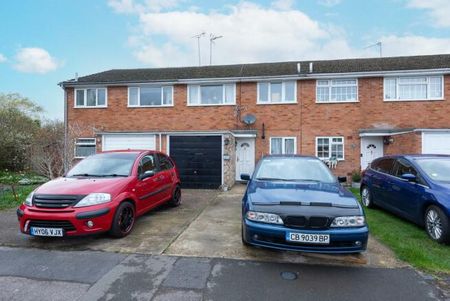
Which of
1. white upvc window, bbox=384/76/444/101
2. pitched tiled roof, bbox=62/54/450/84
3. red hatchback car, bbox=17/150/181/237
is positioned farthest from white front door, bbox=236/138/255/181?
red hatchback car, bbox=17/150/181/237

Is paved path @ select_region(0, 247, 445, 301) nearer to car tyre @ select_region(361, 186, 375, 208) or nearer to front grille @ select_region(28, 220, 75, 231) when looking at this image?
front grille @ select_region(28, 220, 75, 231)

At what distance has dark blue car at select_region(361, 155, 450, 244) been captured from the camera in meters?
5.28

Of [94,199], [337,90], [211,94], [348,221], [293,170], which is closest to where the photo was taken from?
[348,221]

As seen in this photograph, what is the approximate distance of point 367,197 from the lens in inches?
329

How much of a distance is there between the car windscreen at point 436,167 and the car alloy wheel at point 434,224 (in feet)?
2.45

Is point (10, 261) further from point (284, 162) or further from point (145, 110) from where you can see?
point (145, 110)

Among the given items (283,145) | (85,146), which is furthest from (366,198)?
(85,146)

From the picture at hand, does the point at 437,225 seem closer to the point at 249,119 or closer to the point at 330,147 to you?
the point at 330,147

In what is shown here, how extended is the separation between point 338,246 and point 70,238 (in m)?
4.40

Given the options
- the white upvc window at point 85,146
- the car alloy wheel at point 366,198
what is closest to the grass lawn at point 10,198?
the white upvc window at point 85,146

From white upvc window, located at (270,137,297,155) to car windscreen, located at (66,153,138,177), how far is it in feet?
28.5

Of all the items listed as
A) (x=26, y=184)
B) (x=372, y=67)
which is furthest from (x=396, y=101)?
(x=26, y=184)

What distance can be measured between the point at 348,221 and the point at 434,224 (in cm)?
250

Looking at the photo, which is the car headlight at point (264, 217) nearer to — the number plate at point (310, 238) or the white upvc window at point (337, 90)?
the number plate at point (310, 238)
